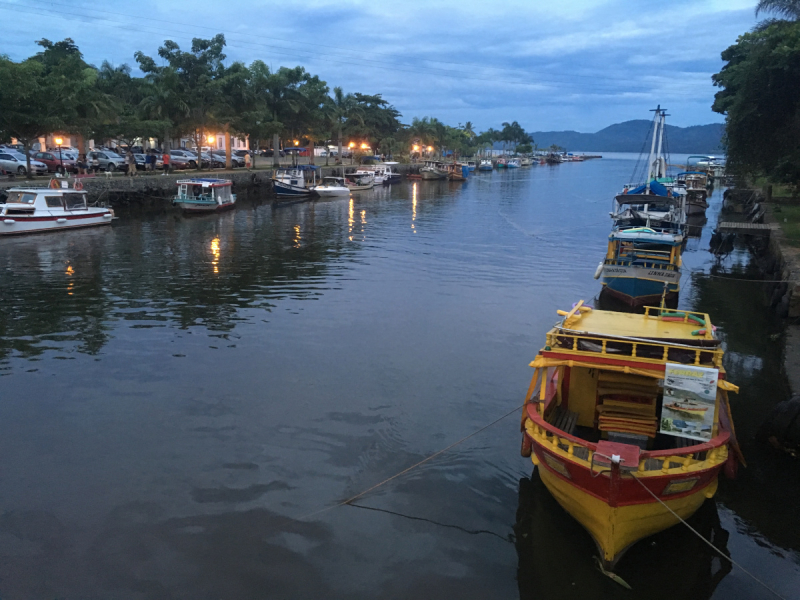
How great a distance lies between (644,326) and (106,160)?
50647 millimetres

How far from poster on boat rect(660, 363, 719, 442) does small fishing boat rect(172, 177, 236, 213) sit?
39044 millimetres

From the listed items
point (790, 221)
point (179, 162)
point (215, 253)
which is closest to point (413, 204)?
point (179, 162)

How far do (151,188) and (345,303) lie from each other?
32.6 m

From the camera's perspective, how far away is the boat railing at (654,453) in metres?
7.70

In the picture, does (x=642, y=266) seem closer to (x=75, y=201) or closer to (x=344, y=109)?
(x=75, y=201)

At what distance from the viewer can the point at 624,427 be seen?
9648mm

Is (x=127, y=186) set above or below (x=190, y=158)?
below

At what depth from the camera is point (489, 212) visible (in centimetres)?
5006

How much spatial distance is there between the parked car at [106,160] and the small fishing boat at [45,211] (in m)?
16.3

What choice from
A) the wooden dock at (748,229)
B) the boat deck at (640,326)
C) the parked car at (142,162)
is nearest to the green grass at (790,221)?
the wooden dock at (748,229)

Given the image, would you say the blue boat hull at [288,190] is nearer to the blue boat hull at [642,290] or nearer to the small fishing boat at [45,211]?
the small fishing boat at [45,211]

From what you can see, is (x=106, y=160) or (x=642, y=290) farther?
(x=106, y=160)

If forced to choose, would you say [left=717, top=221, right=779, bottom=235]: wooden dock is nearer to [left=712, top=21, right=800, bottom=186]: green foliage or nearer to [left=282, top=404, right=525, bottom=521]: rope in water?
[left=712, top=21, right=800, bottom=186]: green foliage

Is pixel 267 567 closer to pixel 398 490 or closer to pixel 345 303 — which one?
pixel 398 490
